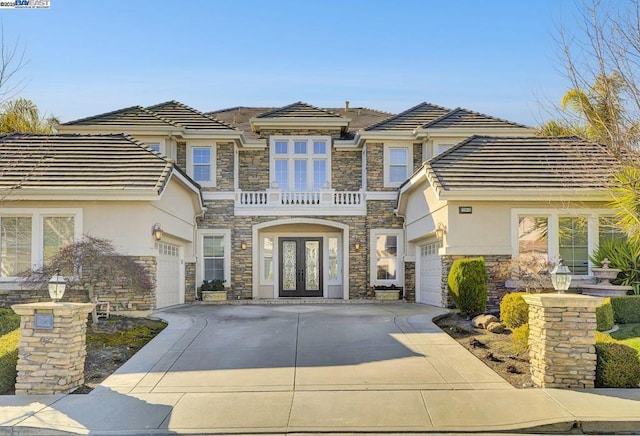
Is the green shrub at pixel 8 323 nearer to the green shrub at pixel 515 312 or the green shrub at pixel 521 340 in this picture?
the green shrub at pixel 521 340

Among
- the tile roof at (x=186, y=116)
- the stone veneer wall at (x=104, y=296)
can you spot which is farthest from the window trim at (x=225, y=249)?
the stone veneer wall at (x=104, y=296)

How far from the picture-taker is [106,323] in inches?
529

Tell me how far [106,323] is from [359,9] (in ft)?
29.8

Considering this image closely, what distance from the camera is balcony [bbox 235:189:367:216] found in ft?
71.7

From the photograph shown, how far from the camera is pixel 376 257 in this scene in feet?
72.0

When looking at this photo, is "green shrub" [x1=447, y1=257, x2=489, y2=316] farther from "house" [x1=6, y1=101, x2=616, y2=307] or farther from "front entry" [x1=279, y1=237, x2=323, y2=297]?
"front entry" [x1=279, y1=237, x2=323, y2=297]

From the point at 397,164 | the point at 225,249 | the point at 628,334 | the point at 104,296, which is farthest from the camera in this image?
the point at 397,164

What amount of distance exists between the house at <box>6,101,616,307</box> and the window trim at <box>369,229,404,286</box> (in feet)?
0.12

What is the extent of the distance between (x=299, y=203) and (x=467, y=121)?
705 centimetres

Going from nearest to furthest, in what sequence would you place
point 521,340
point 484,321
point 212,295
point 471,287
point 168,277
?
point 521,340 → point 484,321 → point 471,287 → point 168,277 → point 212,295

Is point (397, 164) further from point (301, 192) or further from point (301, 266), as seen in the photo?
point (301, 266)

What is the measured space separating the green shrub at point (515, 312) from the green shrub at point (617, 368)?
3501mm

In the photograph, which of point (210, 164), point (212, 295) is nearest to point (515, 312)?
point (212, 295)

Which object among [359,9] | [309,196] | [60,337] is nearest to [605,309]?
[359,9]
